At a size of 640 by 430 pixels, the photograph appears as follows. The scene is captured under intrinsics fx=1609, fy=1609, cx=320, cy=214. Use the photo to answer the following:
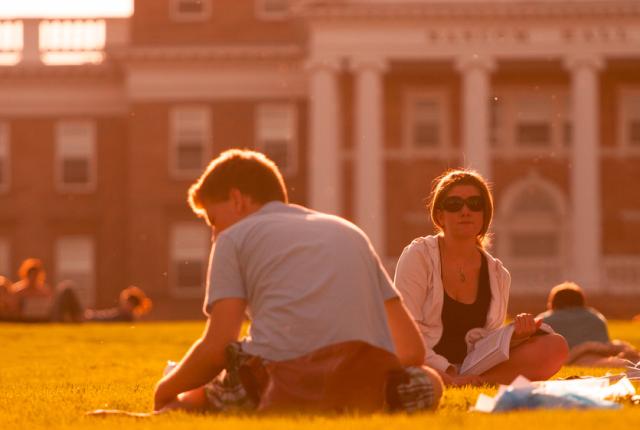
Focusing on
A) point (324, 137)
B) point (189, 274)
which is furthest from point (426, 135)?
point (189, 274)

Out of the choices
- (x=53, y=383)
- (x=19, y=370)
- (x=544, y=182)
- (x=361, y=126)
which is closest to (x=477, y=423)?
(x=53, y=383)

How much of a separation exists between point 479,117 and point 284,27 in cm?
883

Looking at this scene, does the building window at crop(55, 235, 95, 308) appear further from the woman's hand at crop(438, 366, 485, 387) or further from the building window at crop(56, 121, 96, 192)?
the woman's hand at crop(438, 366, 485, 387)

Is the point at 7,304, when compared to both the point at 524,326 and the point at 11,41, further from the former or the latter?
the point at 11,41

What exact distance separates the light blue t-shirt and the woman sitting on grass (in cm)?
201

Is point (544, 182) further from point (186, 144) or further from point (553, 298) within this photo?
point (553, 298)

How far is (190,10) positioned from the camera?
48.2 m

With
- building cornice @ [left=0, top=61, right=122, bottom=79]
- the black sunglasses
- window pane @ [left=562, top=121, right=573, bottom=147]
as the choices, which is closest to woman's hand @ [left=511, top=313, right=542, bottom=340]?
the black sunglasses

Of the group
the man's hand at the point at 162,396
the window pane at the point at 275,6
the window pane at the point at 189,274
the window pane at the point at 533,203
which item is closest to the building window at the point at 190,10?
the window pane at the point at 275,6

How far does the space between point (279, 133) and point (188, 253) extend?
4.32m

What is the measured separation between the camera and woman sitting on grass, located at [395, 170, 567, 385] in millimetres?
9312

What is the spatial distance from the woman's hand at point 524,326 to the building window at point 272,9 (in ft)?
128

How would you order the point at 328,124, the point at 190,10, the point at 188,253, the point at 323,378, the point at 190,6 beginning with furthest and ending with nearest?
1. the point at 190,6
2. the point at 190,10
3. the point at 188,253
4. the point at 328,124
5. the point at 323,378

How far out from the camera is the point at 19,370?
13828 millimetres
